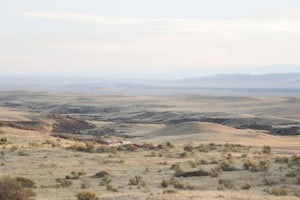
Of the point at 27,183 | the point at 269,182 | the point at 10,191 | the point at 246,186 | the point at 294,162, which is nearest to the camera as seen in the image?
the point at 10,191

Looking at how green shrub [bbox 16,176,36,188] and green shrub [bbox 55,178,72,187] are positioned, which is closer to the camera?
green shrub [bbox 16,176,36,188]

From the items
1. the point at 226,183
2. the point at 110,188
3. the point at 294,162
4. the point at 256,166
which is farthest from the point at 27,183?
the point at 294,162

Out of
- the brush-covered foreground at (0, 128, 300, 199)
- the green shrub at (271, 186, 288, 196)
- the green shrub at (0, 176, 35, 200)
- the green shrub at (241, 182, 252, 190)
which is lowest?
the brush-covered foreground at (0, 128, 300, 199)

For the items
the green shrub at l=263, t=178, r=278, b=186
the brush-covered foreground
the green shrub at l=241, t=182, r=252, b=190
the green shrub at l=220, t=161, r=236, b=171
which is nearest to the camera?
the brush-covered foreground

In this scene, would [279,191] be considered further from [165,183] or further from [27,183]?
[27,183]

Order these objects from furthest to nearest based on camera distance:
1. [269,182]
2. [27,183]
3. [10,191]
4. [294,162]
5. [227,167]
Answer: [294,162], [227,167], [269,182], [27,183], [10,191]

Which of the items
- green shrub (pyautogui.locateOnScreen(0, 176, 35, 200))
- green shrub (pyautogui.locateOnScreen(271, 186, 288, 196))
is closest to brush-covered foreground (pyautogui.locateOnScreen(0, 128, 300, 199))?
green shrub (pyautogui.locateOnScreen(271, 186, 288, 196))

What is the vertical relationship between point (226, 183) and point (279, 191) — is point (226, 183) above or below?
below

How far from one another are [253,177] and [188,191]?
17.7 ft

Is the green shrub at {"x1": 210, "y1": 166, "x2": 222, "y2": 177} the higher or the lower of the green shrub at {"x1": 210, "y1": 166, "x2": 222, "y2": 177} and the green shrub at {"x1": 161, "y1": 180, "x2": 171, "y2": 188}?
the lower

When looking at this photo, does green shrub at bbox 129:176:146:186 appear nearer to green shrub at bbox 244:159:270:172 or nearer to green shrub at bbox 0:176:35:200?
green shrub at bbox 0:176:35:200

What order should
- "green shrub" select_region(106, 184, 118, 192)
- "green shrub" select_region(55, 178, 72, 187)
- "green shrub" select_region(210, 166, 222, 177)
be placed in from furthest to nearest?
"green shrub" select_region(210, 166, 222, 177)
"green shrub" select_region(55, 178, 72, 187)
"green shrub" select_region(106, 184, 118, 192)

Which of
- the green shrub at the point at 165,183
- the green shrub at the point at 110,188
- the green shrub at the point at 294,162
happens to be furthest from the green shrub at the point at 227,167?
the green shrub at the point at 110,188

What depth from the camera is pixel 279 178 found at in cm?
2391
